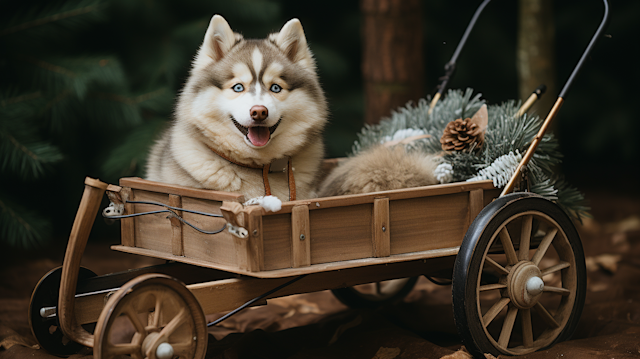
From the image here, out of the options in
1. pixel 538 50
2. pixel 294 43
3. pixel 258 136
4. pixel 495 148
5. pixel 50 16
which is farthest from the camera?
pixel 538 50

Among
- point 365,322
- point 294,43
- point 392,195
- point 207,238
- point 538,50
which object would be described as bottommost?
point 365,322

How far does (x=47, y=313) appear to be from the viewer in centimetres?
223

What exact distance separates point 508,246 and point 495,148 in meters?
0.51

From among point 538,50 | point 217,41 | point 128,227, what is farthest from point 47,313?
point 538,50

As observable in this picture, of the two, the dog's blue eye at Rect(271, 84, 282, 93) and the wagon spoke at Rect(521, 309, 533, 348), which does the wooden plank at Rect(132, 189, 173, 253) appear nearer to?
the dog's blue eye at Rect(271, 84, 282, 93)

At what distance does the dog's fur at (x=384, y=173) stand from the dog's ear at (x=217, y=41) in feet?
2.54

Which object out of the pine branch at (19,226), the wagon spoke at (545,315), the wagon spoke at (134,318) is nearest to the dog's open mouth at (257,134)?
the wagon spoke at (134,318)

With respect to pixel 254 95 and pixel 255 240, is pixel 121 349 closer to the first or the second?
pixel 255 240

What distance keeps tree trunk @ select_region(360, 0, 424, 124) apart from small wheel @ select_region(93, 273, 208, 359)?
270cm

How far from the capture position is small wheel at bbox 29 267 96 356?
2234 millimetres

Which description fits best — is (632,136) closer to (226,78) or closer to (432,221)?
(432,221)

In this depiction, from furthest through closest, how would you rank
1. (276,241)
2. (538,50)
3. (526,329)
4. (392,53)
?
(392,53) < (538,50) < (526,329) < (276,241)

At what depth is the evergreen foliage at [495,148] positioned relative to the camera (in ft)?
8.31

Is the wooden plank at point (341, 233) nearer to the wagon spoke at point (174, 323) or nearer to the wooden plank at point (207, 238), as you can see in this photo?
the wooden plank at point (207, 238)
